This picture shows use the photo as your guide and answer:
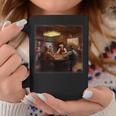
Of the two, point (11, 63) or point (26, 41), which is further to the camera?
point (26, 41)

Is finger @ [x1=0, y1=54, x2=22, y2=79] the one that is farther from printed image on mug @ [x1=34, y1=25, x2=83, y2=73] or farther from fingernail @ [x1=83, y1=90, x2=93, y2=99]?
fingernail @ [x1=83, y1=90, x2=93, y2=99]

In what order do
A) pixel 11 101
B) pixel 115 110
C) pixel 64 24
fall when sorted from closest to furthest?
pixel 64 24
pixel 11 101
pixel 115 110

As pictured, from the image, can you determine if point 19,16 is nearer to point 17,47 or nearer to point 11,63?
point 17,47

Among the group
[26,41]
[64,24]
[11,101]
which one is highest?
[64,24]

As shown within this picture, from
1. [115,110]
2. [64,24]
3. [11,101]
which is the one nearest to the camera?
[64,24]

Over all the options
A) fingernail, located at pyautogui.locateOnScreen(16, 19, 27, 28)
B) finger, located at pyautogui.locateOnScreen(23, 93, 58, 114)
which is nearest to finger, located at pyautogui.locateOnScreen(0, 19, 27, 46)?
fingernail, located at pyautogui.locateOnScreen(16, 19, 27, 28)

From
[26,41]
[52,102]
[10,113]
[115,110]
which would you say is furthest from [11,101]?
[115,110]

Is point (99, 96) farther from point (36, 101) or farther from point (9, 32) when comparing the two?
point (9, 32)
